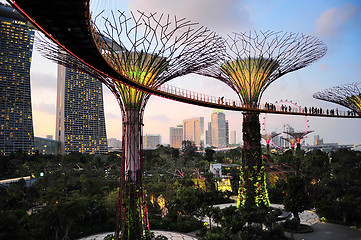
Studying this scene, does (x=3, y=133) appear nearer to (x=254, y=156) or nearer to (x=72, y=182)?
(x=72, y=182)

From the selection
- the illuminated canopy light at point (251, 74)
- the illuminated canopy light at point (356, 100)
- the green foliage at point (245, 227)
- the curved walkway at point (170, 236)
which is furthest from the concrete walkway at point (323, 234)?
the illuminated canopy light at point (356, 100)

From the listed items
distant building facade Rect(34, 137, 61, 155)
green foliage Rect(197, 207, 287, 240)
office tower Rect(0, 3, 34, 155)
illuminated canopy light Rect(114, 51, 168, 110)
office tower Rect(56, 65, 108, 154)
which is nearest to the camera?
illuminated canopy light Rect(114, 51, 168, 110)

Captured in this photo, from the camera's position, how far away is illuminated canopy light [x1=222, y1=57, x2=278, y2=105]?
19625 millimetres

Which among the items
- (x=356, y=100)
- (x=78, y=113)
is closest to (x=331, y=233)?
(x=356, y=100)

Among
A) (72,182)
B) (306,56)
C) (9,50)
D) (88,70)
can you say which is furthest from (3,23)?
(306,56)

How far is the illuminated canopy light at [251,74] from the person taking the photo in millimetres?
19625

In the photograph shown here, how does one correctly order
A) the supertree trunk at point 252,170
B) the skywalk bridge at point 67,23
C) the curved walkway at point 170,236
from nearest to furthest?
the skywalk bridge at point 67,23 → the curved walkway at point 170,236 → the supertree trunk at point 252,170

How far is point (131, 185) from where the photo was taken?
1403cm

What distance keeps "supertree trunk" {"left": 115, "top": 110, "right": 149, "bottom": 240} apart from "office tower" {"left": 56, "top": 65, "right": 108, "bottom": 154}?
99.8 meters

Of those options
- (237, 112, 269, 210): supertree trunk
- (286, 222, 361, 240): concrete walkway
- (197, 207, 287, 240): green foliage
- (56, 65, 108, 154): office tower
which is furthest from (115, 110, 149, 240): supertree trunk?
(56, 65, 108, 154): office tower

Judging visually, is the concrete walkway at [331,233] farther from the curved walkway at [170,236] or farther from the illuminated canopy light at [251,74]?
the illuminated canopy light at [251,74]

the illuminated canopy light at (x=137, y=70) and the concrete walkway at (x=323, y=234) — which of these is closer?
the illuminated canopy light at (x=137, y=70)

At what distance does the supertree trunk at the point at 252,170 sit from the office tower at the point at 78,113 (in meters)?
98.6

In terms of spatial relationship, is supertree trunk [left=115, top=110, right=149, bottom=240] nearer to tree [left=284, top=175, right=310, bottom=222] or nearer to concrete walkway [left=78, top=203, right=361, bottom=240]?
concrete walkway [left=78, top=203, right=361, bottom=240]
